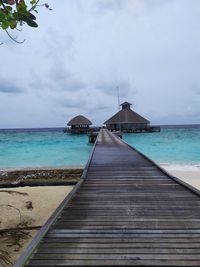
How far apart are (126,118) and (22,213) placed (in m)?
47.9

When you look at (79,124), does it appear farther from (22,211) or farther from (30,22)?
(30,22)

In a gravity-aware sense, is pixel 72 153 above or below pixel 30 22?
below

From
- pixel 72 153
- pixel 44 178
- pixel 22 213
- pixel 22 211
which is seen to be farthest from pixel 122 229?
pixel 72 153

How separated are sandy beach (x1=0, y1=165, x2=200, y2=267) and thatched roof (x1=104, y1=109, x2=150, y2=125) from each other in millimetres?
44164

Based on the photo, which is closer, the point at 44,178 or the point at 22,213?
the point at 22,213

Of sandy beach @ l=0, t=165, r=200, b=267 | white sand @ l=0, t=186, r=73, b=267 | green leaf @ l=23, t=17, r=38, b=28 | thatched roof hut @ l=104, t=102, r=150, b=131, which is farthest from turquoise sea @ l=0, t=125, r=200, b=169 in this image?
green leaf @ l=23, t=17, r=38, b=28

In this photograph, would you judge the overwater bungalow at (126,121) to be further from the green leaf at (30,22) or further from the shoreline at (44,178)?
the green leaf at (30,22)

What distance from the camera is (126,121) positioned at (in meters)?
53.5

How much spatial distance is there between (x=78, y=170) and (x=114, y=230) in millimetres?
9473

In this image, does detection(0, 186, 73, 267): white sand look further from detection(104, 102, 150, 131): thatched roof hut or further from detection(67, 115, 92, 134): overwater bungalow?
detection(67, 115, 92, 134): overwater bungalow

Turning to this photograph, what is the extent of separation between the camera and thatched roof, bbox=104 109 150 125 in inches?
2125

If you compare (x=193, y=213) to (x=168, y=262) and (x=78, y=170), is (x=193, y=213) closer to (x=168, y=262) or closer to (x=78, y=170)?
(x=168, y=262)

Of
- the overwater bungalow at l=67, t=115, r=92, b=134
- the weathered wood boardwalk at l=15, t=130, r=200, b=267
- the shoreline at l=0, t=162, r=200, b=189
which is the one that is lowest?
the shoreline at l=0, t=162, r=200, b=189

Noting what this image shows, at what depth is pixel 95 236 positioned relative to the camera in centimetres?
322
